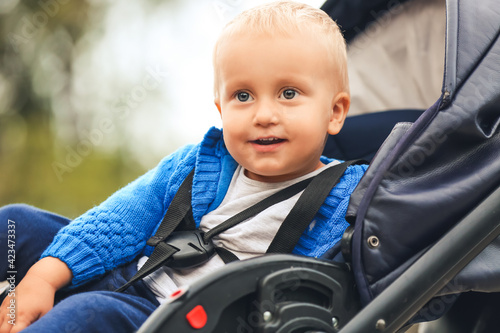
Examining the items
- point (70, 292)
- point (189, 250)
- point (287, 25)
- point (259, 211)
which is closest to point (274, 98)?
point (287, 25)

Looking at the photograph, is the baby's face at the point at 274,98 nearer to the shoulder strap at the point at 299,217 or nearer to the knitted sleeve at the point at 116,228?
the shoulder strap at the point at 299,217

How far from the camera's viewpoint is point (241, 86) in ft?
4.66

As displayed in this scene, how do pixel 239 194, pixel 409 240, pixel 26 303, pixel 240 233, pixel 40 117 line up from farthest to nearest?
pixel 40 117
pixel 239 194
pixel 240 233
pixel 26 303
pixel 409 240

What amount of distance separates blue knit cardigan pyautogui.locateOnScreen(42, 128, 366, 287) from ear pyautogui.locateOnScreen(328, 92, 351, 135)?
12cm

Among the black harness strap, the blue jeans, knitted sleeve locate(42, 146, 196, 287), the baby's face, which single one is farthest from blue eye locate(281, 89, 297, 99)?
the blue jeans

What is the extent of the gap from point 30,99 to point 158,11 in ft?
7.69

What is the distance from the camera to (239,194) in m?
1.56

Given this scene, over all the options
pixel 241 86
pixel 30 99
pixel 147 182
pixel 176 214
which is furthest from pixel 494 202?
pixel 30 99

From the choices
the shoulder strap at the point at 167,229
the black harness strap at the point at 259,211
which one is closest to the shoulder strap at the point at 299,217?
the black harness strap at the point at 259,211

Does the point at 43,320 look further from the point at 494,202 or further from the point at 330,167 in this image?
the point at 494,202

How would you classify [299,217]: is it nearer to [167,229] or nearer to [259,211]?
[259,211]

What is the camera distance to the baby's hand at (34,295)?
1.32 m

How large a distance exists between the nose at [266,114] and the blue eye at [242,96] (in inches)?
2.3

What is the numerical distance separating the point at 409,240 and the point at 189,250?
0.56 meters
